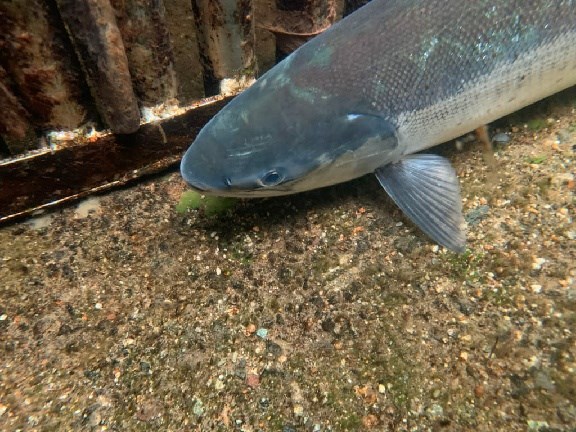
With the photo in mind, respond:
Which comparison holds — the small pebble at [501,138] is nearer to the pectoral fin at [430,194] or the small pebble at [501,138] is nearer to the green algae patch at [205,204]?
the pectoral fin at [430,194]

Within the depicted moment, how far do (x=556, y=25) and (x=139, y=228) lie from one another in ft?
10.1

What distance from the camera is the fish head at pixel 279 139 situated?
7.67 ft

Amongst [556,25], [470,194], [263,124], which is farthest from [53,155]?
[556,25]

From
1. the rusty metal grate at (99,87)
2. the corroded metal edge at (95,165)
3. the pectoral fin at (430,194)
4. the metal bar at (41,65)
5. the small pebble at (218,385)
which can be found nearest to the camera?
the small pebble at (218,385)

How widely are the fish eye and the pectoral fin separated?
0.72 metres

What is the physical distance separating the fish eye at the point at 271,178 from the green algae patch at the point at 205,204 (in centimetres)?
52

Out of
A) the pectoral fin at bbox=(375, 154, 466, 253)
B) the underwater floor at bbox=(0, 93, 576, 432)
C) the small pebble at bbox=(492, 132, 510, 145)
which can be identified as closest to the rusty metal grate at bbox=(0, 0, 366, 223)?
the underwater floor at bbox=(0, 93, 576, 432)

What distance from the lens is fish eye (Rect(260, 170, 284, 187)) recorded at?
2372mm

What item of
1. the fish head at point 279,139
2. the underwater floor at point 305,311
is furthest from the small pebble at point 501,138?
the fish head at point 279,139

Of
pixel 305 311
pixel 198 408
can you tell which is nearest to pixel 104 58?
pixel 305 311

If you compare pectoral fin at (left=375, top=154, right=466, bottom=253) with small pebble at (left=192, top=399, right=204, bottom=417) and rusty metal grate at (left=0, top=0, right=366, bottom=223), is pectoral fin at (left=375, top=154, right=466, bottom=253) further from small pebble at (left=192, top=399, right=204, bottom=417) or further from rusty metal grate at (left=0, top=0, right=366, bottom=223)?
small pebble at (left=192, top=399, right=204, bottom=417)

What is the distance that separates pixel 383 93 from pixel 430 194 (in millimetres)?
716

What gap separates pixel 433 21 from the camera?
2.37m

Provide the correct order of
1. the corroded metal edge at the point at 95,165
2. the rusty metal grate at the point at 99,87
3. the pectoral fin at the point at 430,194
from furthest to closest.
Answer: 1. the corroded metal edge at the point at 95,165
2. the pectoral fin at the point at 430,194
3. the rusty metal grate at the point at 99,87
